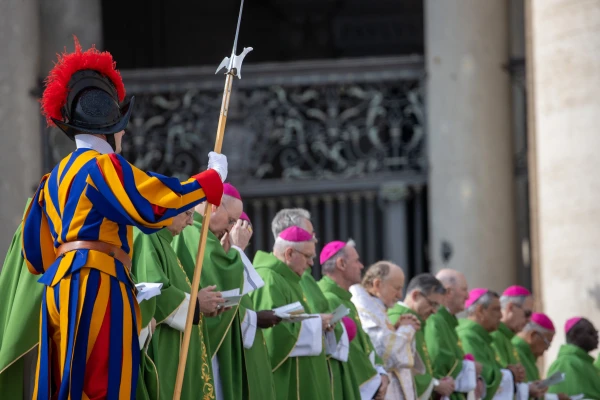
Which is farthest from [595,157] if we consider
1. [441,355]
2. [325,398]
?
[325,398]

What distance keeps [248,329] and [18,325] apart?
147 centimetres

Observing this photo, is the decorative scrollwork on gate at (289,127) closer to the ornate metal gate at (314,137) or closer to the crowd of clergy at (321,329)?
the ornate metal gate at (314,137)

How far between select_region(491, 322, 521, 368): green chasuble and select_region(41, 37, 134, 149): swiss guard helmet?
218 inches

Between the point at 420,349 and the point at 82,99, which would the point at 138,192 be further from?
the point at 420,349

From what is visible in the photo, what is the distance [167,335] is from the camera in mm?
7008

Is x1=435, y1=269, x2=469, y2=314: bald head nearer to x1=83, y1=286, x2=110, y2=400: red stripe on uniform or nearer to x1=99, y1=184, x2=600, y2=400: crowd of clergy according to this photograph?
x1=99, y1=184, x2=600, y2=400: crowd of clergy

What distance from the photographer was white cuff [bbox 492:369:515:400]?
10.8 m

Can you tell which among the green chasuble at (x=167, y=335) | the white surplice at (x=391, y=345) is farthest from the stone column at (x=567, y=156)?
the green chasuble at (x=167, y=335)

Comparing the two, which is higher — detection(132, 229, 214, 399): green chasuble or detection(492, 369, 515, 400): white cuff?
detection(132, 229, 214, 399): green chasuble

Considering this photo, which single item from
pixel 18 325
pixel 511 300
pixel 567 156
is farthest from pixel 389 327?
pixel 18 325

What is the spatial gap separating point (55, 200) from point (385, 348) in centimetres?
371

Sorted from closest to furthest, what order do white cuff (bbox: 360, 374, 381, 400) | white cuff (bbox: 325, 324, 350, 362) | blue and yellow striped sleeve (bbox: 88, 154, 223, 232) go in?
blue and yellow striped sleeve (bbox: 88, 154, 223, 232) < white cuff (bbox: 325, 324, 350, 362) < white cuff (bbox: 360, 374, 381, 400)

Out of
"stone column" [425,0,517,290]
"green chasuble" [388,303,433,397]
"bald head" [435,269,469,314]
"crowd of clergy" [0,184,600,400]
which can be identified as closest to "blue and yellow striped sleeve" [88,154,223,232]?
"crowd of clergy" [0,184,600,400]

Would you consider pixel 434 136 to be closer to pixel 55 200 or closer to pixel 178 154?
pixel 178 154
